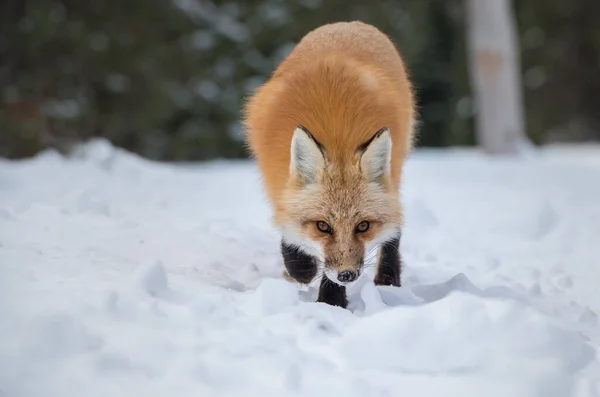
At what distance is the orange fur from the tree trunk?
5.24 m

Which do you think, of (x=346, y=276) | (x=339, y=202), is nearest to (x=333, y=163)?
(x=339, y=202)

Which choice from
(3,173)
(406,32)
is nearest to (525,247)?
(3,173)

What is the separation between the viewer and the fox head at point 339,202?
3.00m

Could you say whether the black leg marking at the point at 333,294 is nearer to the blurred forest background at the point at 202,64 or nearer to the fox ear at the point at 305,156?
the fox ear at the point at 305,156

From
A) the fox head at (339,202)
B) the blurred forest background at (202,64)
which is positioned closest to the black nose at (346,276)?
the fox head at (339,202)

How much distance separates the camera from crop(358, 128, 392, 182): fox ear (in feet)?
10.00

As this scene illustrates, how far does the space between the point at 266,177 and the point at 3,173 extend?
361cm

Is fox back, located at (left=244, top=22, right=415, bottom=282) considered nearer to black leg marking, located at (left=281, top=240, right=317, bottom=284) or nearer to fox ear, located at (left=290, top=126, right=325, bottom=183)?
fox ear, located at (left=290, top=126, right=325, bottom=183)

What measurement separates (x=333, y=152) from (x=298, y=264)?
2.30 ft

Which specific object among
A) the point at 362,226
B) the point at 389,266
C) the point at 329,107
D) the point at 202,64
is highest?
the point at 202,64

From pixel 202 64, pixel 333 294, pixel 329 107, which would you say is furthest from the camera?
pixel 202 64

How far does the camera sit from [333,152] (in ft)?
10.4

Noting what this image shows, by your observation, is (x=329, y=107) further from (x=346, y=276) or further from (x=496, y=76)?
(x=496, y=76)

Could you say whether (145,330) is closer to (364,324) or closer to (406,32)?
(364,324)
